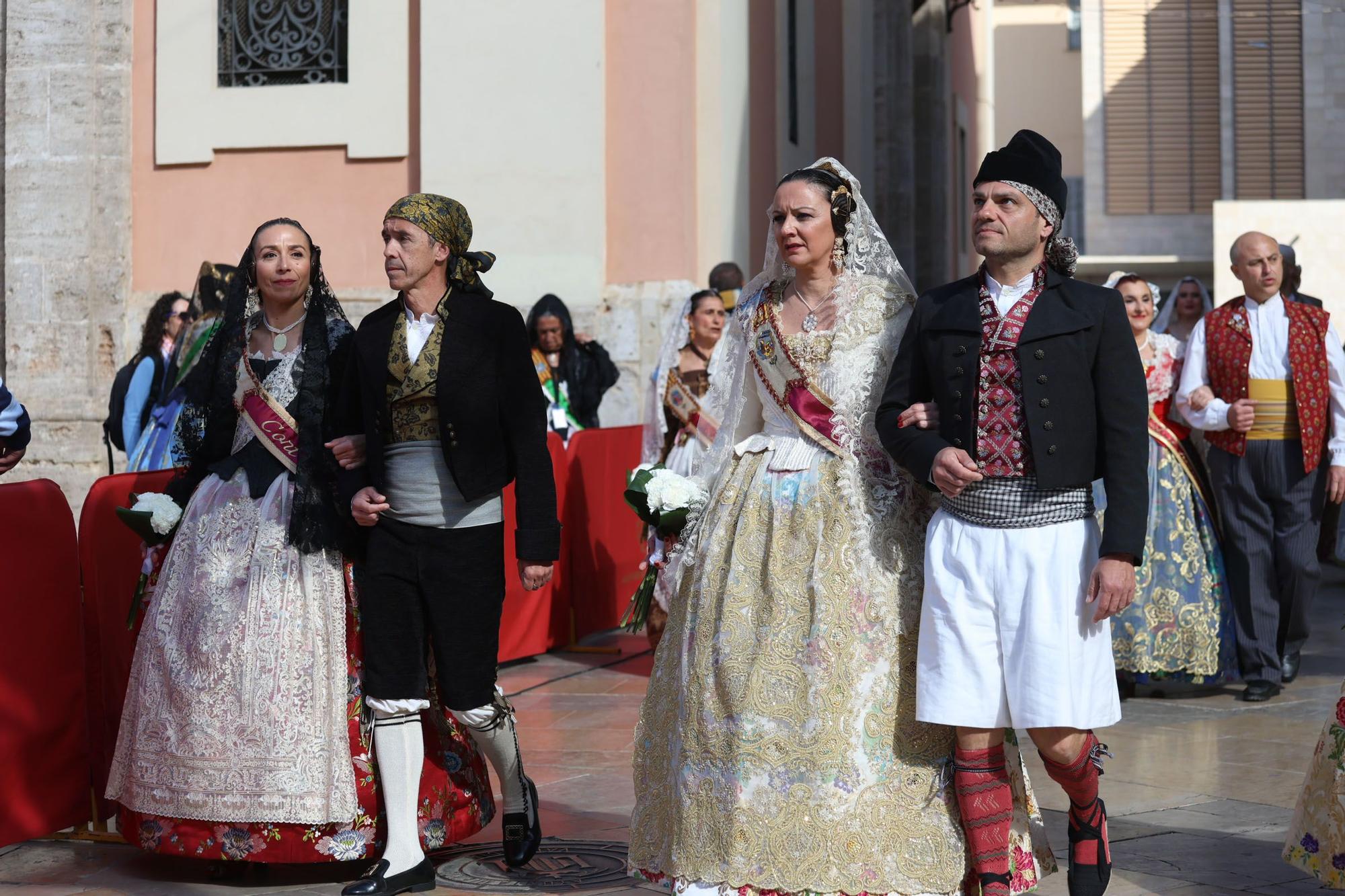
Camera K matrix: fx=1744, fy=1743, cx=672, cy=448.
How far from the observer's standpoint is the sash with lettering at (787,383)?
4.43 meters

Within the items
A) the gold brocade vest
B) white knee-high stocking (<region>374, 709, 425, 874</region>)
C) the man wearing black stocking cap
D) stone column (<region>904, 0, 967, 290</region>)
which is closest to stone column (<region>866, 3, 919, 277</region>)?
stone column (<region>904, 0, 967, 290</region>)

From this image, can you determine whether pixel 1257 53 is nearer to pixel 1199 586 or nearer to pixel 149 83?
pixel 149 83

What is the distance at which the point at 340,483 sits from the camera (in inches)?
192

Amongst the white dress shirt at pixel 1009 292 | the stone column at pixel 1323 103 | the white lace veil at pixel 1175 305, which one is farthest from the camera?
the stone column at pixel 1323 103

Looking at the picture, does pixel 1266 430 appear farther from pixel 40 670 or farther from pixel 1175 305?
pixel 40 670

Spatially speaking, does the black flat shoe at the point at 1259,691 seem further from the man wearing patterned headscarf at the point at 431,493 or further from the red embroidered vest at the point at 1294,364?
the man wearing patterned headscarf at the point at 431,493

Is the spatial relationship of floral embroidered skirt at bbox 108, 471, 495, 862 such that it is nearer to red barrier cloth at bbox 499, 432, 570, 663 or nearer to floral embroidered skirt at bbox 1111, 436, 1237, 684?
red barrier cloth at bbox 499, 432, 570, 663

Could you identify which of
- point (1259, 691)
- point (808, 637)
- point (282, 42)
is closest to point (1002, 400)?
point (808, 637)

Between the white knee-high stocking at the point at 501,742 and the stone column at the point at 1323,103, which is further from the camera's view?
the stone column at the point at 1323,103

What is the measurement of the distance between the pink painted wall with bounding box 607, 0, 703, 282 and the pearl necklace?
6579 millimetres

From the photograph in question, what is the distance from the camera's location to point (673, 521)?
4.64 m

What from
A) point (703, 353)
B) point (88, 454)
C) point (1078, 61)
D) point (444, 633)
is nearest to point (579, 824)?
point (444, 633)

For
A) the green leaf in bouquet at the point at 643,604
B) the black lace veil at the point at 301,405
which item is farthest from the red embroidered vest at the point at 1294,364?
the black lace veil at the point at 301,405

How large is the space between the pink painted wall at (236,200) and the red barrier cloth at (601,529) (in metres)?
2.96
